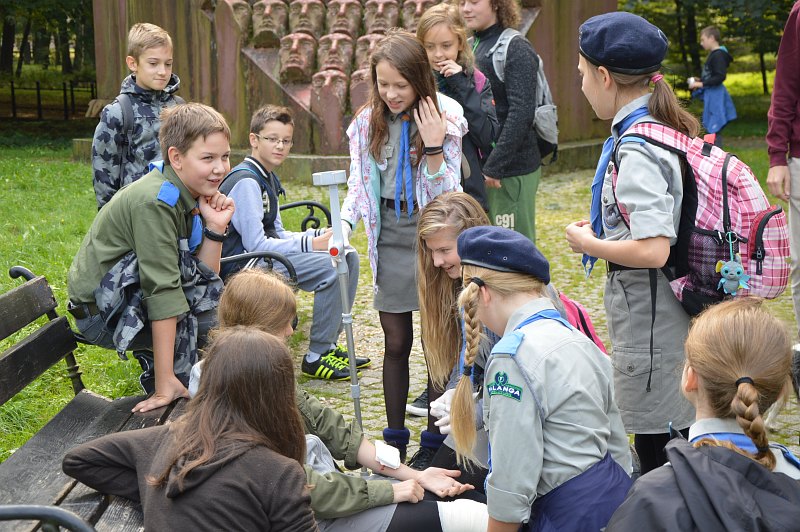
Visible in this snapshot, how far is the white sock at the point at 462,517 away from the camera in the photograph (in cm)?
317

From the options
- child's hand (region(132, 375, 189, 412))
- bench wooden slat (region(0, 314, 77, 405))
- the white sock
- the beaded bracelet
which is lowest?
the white sock

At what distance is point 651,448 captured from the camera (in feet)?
11.3

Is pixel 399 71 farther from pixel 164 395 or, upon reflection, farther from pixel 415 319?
pixel 415 319

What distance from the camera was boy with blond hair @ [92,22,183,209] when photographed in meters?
5.57

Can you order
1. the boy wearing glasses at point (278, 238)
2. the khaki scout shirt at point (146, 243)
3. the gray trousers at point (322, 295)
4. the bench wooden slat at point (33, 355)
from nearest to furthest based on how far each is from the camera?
the bench wooden slat at point (33, 355), the khaki scout shirt at point (146, 243), the boy wearing glasses at point (278, 238), the gray trousers at point (322, 295)

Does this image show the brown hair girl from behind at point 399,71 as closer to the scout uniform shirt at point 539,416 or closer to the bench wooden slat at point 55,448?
the bench wooden slat at point 55,448

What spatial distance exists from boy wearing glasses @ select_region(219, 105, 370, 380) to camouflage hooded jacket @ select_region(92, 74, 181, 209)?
23.0 inches

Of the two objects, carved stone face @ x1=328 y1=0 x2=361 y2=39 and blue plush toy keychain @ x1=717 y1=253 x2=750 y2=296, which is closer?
blue plush toy keychain @ x1=717 y1=253 x2=750 y2=296

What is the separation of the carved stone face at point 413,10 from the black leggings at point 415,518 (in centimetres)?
1032

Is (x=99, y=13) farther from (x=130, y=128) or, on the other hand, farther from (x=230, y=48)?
(x=130, y=128)

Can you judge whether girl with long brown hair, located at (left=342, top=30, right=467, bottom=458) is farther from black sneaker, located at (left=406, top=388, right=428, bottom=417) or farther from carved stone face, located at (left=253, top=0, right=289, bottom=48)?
carved stone face, located at (left=253, top=0, right=289, bottom=48)

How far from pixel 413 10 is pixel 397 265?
9153mm

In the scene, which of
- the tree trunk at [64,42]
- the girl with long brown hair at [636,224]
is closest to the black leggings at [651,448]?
the girl with long brown hair at [636,224]

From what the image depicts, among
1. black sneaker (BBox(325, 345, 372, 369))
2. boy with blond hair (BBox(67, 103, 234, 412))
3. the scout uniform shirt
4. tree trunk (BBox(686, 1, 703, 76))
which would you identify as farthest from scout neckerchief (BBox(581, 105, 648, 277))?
tree trunk (BBox(686, 1, 703, 76))
